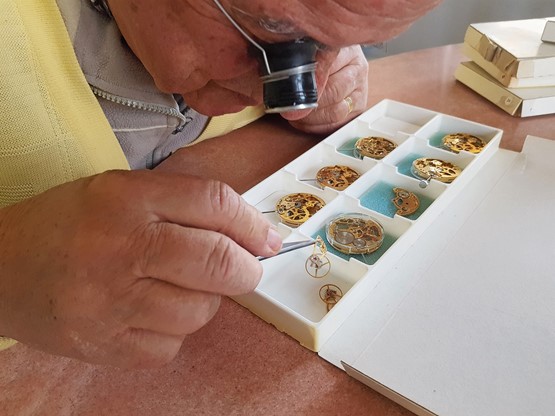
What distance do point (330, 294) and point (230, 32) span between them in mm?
346

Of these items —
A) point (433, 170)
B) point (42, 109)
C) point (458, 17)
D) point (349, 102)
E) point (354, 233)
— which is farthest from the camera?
point (458, 17)

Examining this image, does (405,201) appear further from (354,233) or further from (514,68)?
(514,68)

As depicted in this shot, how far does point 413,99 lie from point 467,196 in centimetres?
40

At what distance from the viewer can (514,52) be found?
1064 millimetres

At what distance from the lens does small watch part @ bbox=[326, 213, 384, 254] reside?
0.71 m

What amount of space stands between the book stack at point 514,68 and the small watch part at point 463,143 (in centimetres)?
18

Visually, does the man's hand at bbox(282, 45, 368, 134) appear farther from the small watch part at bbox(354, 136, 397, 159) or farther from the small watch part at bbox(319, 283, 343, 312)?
the small watch part at bbox(319, 283, 343, 312)

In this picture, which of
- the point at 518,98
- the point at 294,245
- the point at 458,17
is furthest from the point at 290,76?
the point at 458,17

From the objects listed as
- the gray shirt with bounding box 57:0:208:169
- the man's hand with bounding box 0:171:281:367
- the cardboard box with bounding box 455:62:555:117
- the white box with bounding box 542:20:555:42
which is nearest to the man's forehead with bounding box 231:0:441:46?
the man's hand with bounding box 0:171:281:367

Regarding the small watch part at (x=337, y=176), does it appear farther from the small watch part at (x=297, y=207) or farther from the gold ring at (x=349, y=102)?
the gold ring at (x=349, y=102)

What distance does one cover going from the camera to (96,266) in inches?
16.8

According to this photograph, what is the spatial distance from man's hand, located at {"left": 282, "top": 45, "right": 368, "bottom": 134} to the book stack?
32 centimetres

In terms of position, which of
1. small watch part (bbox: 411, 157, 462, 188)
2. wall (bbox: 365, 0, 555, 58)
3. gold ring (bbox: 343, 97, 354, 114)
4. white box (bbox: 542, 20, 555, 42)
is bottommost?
wall (bbox: 365, 0, 555, 58)

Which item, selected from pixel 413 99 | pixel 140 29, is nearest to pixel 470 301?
pixel 140 29
